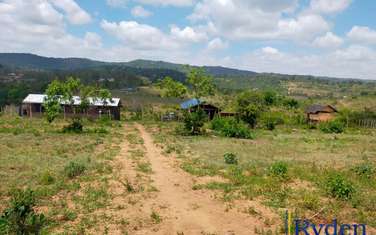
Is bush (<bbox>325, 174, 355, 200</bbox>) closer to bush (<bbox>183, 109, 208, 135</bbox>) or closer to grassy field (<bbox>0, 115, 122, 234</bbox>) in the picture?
grassy field (<bbox>0, 115, 122, 234</bbox>)

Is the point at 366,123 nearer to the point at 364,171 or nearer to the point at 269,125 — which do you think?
the point at 269,125

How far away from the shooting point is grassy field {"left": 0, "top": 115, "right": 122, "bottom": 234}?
30.4 feet

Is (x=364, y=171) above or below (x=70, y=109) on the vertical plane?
above

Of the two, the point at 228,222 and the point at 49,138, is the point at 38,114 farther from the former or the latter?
the point at 228,222

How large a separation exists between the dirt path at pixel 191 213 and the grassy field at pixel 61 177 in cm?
189

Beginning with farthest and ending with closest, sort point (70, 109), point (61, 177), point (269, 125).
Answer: point (70, 109) < point (269, 125) < point (61, 177)

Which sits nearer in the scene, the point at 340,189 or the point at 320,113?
the point at 340,189

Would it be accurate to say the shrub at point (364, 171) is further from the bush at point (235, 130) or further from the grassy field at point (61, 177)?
the bush at point (235, 130)

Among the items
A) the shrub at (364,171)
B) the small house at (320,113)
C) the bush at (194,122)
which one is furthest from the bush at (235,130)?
the small house at (320,113)

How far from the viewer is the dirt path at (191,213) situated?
28.3 feet

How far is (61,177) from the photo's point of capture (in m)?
13.3

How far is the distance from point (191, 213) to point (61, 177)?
248 inches

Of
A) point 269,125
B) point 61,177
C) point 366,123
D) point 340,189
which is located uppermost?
point 340,189

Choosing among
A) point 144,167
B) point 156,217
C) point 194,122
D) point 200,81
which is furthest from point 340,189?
point 200,81
